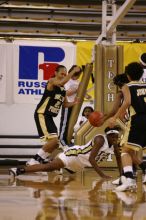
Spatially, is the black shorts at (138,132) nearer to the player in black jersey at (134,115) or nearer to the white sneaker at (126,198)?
the player in black jersey at (134,115)

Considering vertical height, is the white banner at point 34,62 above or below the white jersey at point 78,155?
above

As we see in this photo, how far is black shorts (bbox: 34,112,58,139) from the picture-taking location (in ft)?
25.0

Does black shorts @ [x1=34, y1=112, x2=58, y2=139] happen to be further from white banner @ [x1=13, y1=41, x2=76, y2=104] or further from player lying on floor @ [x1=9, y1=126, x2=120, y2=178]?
white banner @ [x1=13, y1=41, x2=76, y2=104]

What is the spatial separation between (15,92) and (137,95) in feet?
18.4

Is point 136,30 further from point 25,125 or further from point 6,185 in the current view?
point 6,185

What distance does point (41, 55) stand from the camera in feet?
34.8

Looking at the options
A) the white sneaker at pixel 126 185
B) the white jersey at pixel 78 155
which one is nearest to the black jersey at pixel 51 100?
the white jersey at pixel 78 155

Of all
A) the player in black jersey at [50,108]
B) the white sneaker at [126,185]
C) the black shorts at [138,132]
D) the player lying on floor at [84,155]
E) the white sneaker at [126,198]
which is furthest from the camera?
the player in black jersey at [50,108]

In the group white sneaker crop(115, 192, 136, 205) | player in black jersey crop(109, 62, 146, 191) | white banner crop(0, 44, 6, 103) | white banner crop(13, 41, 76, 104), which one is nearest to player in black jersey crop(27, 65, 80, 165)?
player in black jersey crop(109, 62, 146, 191)

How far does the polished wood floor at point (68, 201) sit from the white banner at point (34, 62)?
15.1ft

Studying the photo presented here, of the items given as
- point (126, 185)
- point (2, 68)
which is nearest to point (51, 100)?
point (126, 185)

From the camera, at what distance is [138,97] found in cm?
534

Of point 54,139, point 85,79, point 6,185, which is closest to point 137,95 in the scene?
point 6,185

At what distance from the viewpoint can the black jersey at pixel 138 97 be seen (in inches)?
210
